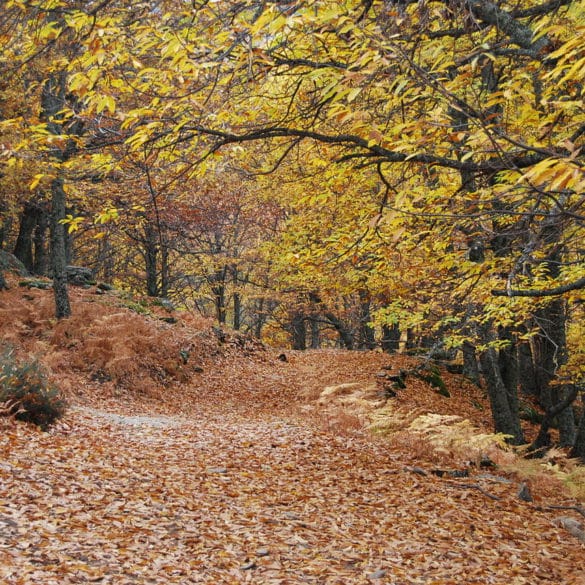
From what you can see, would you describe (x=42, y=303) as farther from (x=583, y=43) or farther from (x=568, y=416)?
(x=583, y=43)

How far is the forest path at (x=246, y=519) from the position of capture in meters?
4.48

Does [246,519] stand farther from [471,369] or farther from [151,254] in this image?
[151,254]

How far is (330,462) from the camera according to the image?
771 centimetres

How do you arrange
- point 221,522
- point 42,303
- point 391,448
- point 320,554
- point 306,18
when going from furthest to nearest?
point 42,303 → point 391,448 → point 221,522 → point 320,554 → point 306,18

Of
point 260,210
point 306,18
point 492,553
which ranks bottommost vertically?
point 492,553

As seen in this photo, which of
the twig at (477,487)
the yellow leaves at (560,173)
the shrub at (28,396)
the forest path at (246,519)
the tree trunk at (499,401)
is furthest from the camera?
the tree trunk at (499,401)

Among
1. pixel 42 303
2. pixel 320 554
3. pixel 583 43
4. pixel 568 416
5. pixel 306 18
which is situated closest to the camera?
pixel 583 43

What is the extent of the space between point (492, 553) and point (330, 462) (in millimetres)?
2824

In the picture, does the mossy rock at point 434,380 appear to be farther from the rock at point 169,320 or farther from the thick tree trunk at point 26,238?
the thick tree trunk at point 26,238

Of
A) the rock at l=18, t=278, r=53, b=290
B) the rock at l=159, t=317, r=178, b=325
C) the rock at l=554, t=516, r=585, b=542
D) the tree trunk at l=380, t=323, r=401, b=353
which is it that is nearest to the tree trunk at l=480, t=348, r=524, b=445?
the rock at l=554, t=516, r=585, b=542

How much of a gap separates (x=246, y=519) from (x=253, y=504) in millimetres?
428

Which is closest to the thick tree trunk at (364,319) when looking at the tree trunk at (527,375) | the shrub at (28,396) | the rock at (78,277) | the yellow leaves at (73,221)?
the tree trunk at (527,375)

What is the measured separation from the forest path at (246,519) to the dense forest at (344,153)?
8.49 ft

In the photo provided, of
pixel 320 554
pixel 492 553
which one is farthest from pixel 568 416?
pixel 320 554
